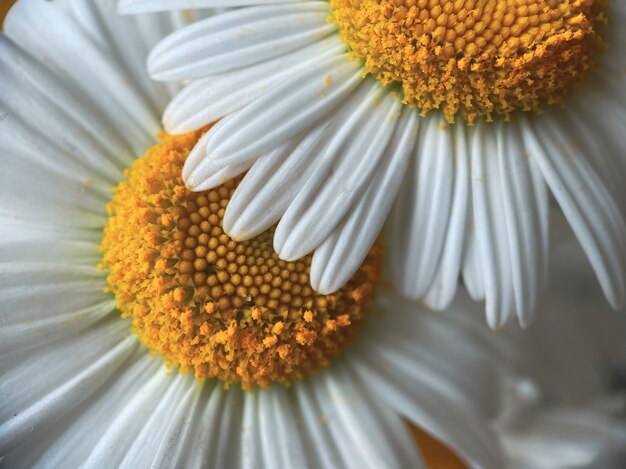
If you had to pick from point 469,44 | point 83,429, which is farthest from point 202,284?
point 469,44

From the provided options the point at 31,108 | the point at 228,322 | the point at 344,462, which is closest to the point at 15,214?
the point at 31,108

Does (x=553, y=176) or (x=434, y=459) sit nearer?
(x=553, y=176)

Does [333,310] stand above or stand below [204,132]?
below

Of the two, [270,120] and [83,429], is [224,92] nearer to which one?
[270,120]

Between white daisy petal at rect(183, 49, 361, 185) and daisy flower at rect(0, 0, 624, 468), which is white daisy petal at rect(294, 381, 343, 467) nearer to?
daisy flower at rect(0, 0, 624, 468)

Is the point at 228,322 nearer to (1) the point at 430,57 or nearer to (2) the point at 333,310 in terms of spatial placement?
(2) the point at 333,310

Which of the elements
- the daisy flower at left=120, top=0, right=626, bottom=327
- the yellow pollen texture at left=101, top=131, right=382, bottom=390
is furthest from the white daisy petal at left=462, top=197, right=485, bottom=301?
the yellow pollen texture at left=101, top=131, right=382, bottom=390

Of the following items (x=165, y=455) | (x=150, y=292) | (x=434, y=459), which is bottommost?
(x=434, y=459)

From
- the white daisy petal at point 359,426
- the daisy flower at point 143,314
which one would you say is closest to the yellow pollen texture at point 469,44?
the daisy flower at point 143,314
